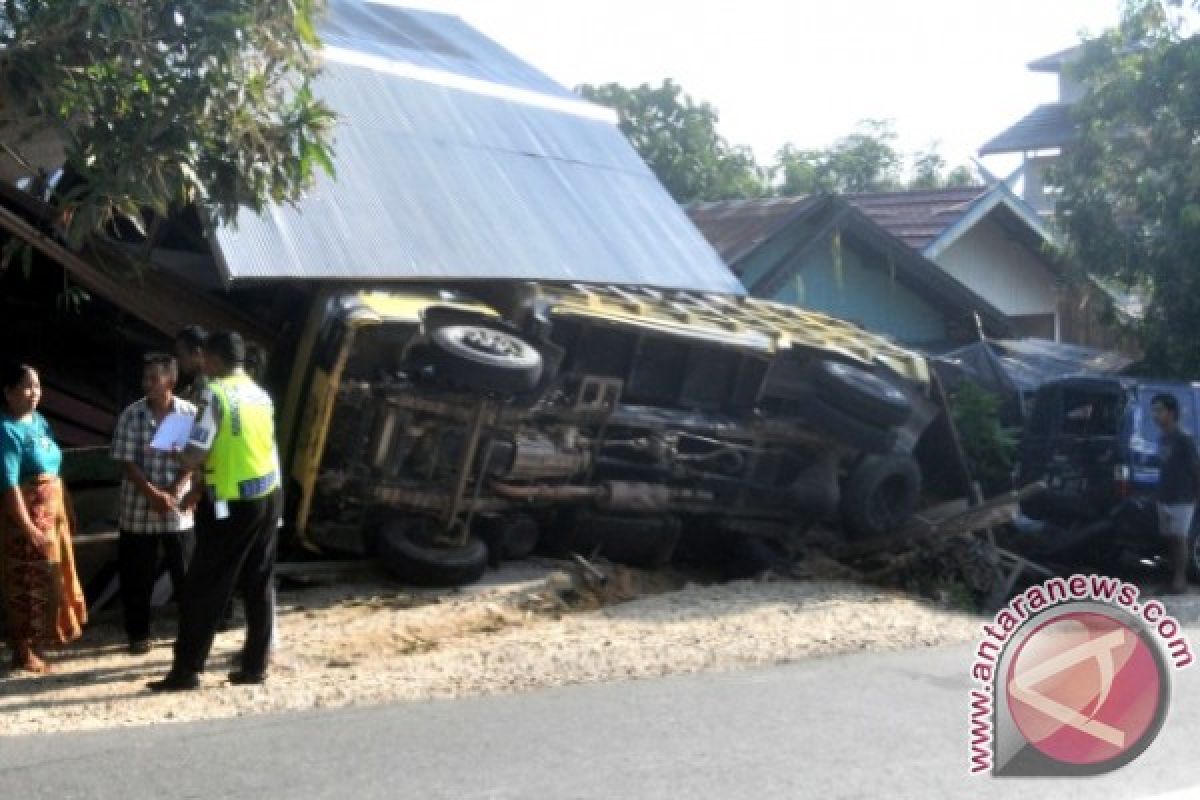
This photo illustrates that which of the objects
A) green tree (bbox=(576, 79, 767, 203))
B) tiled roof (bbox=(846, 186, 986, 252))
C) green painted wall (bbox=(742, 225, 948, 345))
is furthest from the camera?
green tree (bbox=(576, 79, 767, 203))

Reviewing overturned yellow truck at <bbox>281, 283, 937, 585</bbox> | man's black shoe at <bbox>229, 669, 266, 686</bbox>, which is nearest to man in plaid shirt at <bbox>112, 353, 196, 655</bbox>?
man's black shoe at <bbox>229, 669, 266, 686</bbox>

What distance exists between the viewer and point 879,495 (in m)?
11.8

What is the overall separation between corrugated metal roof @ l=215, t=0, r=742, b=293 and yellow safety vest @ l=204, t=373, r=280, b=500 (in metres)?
2.30

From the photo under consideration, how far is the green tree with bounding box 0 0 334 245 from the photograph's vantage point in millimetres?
6977

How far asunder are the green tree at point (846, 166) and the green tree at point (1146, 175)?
17090 millimetres

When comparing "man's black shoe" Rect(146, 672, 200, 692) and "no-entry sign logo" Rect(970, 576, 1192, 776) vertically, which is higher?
"no-entry sign logo" Rect(970, 576, 1192, 776)

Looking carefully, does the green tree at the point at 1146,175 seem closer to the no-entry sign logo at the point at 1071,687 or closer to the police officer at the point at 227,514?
the no-entry sign logo at the point at 1071,687

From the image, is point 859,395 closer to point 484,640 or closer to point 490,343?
point 490,343

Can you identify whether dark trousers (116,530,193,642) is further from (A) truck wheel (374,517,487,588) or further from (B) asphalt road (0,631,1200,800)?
(A) truck wheel (374,517,487,588)

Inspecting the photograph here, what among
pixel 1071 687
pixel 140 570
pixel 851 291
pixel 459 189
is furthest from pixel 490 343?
pixel 851 291

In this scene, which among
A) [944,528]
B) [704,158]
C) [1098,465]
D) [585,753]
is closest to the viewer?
[585,753]

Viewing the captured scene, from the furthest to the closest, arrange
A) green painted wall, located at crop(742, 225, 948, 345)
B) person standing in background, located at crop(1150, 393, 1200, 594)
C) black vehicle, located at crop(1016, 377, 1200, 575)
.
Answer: green painted wall, located at crop(742, 225, 948, 345)
black vehicle, located at crop(1016, 377, 1200, 575)
person standing in background, located at crop(1150, 393, 1200, 594)

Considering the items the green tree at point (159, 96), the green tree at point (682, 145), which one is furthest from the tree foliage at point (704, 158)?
the green tree at point (159, 96)

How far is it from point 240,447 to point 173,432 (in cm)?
65
